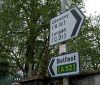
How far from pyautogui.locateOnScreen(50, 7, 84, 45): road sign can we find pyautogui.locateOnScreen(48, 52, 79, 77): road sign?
0.36m

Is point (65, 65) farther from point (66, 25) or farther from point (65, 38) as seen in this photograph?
point (66, 25)

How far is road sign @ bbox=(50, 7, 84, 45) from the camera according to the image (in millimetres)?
5109

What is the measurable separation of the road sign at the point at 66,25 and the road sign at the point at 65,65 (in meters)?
0.36

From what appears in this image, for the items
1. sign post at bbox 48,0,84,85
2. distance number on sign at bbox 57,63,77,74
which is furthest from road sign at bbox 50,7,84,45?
distance number on sign at bbox 57,63,77,74

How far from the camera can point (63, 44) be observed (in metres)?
5.29

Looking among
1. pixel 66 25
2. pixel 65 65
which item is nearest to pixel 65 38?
pixel 66 25

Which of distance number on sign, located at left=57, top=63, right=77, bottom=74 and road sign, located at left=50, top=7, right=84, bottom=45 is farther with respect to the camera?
road sign, located at left=50, top=7, right=84, bottom=45

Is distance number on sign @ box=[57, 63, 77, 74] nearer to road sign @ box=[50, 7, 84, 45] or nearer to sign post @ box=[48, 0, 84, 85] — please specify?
sign post @ box=[48, 0, 84, 85]

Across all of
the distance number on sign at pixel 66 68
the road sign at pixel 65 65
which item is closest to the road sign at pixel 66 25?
the road sign at pixel 65 65

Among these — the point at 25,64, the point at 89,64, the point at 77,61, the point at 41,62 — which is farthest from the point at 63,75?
the point at 89,64

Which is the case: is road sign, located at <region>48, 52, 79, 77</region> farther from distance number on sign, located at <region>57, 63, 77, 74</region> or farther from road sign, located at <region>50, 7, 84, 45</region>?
road sign, located at <region>50, 7, 84, 45</region>

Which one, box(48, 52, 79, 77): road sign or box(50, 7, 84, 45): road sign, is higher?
box(50, 7, 84, 45): road sign

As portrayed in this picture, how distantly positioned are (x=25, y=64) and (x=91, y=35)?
519cm

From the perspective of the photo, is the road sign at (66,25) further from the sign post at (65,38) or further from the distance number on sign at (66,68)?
the distance number on sign at (66,68)
